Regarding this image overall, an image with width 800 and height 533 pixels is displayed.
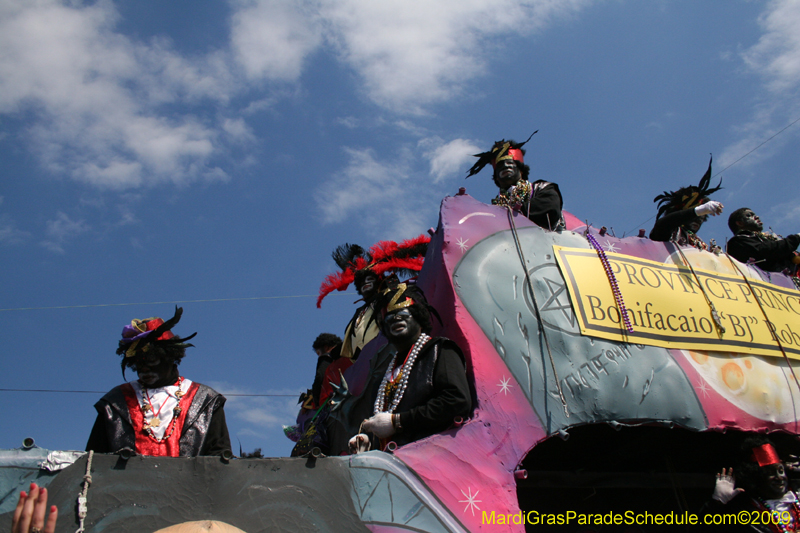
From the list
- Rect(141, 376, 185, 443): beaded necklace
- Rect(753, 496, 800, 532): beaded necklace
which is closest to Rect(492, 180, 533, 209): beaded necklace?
Rect(753, 496, 800, 532): beaded necklace

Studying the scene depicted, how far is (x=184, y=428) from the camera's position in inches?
145

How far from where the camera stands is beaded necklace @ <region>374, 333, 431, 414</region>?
382 centimetres

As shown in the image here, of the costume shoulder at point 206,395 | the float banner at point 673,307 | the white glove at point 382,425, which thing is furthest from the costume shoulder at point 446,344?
the costume shoulder at point 206,395

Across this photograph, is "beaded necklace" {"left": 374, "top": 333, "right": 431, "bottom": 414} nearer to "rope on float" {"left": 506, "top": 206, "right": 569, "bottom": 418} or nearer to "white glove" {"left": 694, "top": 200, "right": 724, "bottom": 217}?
"rope on float" {"left": 506, "top": 206, "right": 569, "bottom": 418}

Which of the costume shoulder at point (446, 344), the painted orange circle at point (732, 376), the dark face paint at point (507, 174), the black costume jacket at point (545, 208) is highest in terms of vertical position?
the dark face paint at point (507, 174)

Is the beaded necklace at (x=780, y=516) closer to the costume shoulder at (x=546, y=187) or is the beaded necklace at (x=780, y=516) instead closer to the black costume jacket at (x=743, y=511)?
the black costume jacket at (x=743, y=511)

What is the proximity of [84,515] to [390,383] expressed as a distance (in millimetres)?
1855

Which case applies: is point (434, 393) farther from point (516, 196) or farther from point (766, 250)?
point (766, 250)

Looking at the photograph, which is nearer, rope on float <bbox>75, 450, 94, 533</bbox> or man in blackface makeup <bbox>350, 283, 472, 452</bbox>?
rope on float <bbox>75, 450, 94, 533</bbox>

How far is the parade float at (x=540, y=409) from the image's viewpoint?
288cm

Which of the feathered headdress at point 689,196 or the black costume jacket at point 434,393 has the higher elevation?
the feathered headdress at point 689,196

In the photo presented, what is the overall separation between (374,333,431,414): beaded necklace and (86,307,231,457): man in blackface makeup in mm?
970

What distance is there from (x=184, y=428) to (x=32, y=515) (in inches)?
55.6

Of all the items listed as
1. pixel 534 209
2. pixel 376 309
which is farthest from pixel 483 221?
pixel 376 309
